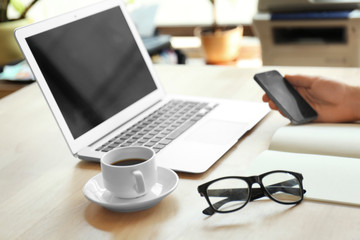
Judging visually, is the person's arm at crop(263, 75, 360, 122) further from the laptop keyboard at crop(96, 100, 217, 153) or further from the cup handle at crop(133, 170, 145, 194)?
the cup handle at crop(133, 170, 145, 194)

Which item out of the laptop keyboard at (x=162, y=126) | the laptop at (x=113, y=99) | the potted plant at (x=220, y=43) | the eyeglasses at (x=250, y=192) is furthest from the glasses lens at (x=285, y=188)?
the potted plant at (x=220, y=43)

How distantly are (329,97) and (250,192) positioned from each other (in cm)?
41

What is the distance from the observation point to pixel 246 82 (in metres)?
1.43

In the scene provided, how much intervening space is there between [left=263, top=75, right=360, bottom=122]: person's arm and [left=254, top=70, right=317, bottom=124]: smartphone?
0.02m

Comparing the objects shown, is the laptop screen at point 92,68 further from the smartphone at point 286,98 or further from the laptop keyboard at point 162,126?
the smartphone at point 286,98

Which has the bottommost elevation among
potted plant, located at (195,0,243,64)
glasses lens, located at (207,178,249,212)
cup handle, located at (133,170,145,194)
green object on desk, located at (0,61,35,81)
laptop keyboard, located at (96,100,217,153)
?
potted plant, located at (195,0,243,64)

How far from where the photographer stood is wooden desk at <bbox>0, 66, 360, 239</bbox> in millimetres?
734

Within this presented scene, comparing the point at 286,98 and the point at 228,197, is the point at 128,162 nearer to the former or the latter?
the point at 228,197

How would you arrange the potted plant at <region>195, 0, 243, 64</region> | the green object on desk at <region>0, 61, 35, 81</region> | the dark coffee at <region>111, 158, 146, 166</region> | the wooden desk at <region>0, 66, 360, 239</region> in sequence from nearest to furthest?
the wooden desk at <region>0, 66, 360, 239</region>, the dark coffee at <region>111, 158, 146, 166</region>, the green object on desk at <region>0, 61, 35, 81</region>, the potted plant at <region>195, 0, 243, 64</region>

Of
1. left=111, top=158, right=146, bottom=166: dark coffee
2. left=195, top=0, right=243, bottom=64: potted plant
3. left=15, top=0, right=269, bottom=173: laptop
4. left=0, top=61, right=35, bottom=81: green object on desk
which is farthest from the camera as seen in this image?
left=195, top=0, right=243, bottom=64: potted plant

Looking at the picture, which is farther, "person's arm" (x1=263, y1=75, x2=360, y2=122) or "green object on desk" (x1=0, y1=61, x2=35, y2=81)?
"green object on desk" (x1=0, y1=61, x2=35, y2=81)

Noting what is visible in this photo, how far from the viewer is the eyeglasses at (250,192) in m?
0.79

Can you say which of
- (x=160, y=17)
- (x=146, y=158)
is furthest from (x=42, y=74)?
(x=160, y=17)

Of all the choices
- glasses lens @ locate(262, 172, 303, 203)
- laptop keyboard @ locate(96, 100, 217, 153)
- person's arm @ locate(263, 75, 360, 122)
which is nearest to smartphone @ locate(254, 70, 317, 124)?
person's arm @ locate(263, 75, 360, 122)
